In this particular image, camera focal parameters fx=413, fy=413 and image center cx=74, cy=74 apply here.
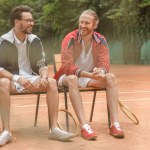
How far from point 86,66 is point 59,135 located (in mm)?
528

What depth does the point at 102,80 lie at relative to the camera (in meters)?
2.34

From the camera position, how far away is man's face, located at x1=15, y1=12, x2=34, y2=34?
2.12 m

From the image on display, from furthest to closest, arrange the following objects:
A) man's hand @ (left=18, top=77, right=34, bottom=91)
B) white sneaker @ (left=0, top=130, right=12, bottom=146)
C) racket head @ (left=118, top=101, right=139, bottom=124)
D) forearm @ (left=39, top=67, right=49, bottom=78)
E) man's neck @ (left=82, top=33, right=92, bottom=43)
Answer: racket head @ (left=118, top=101, right=139, bottom=124) → man's neck @ (left=82, top=33, right=92, bottom=43) → forearm @ (left=39, top=67, right=49, bottom=78) → man's hand @ (left=18, top=77, right=34, bottom=91) → white sneaker @ (left=0, top=130, right=12, bottom=146)

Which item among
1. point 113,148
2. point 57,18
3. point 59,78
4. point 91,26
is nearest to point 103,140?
point 113,148

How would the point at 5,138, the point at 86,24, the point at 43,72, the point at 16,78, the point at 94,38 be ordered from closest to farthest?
the point at 5,138 < the point at 16,78 < the point at 43,72 < the point at 86,24 < the point at 94,38

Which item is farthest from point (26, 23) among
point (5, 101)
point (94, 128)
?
point (94, 128)

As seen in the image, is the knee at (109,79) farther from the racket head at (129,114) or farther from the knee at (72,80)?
the racket head at (129,114)

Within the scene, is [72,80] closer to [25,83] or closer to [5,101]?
[25,83]

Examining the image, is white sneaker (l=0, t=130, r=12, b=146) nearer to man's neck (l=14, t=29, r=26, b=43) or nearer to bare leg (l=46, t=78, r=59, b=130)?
bare leg (l=46, t=78, r=59, b=130)

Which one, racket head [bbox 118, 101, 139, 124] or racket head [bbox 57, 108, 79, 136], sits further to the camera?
racket head [bbox 118, 101, 139, 124]

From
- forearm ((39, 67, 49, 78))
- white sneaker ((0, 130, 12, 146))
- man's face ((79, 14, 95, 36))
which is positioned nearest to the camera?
white sneaker ((0, 130, 12, 146))

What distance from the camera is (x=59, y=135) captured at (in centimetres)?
208

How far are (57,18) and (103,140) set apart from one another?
3.30ft

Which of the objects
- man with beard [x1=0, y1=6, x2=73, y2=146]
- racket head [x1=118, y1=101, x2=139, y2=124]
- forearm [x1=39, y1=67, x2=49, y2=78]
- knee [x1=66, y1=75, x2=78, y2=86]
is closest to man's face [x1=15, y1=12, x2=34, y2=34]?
man with beard [x1=0, y1=6, x2=73, y2=146]
